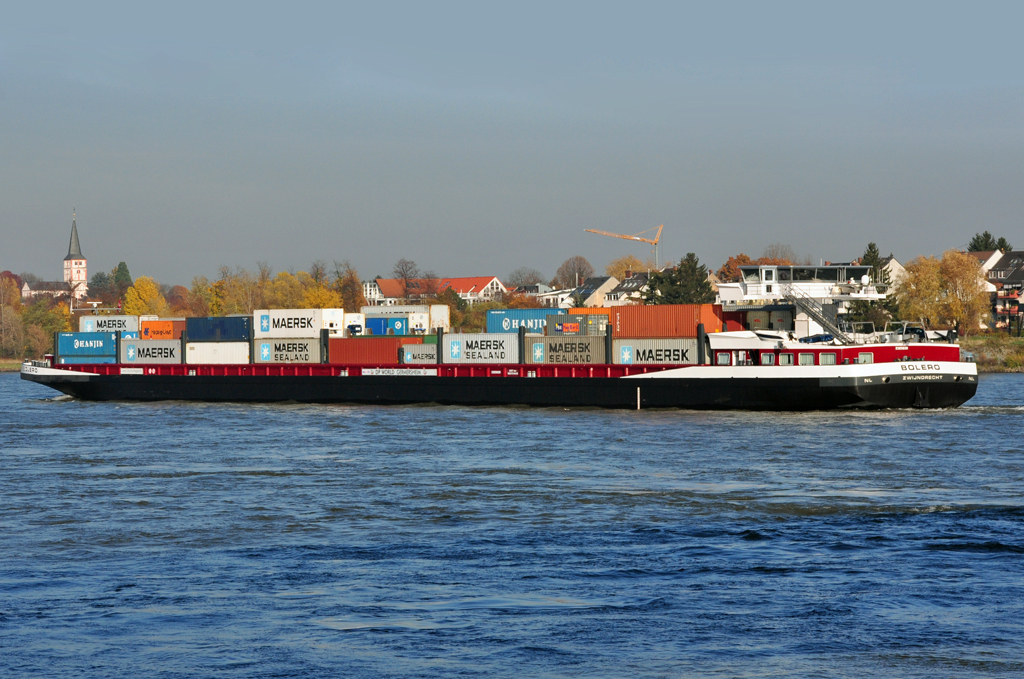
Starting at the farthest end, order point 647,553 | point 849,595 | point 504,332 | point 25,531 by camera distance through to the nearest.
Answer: point 504,332
point 25,531
point 647,553
point 849,595

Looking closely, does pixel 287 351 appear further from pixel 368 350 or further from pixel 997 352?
pixel 997 352

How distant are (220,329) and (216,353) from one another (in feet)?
4.59

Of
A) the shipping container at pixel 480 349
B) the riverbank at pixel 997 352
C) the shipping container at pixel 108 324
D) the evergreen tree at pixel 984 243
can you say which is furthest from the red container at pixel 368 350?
the evergreen tree at pixel 984 243

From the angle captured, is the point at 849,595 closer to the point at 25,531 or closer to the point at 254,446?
the point at 25,531

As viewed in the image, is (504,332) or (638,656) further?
(504,332)

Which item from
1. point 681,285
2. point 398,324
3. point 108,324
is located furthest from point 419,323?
point 681,285

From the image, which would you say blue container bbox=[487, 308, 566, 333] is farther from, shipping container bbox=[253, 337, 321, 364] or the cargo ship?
shipping container bbox=[253, 337, 321, 364]

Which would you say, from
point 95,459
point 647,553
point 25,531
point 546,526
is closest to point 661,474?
point 546,526

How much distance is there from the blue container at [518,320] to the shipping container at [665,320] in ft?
12.5

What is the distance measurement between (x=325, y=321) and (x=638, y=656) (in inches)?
1875

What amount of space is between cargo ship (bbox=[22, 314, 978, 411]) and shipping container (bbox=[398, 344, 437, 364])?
0.21 ft

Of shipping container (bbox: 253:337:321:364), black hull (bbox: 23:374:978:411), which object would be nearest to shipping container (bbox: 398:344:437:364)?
black hull (bbox: 23:374:978:411)

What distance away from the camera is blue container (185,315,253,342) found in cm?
5988

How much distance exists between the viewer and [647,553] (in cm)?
1811
